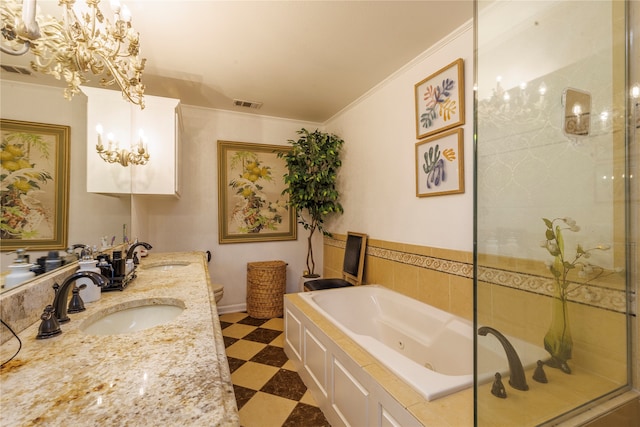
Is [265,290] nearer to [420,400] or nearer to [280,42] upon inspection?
[420,400]

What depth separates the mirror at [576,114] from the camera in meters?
1.08

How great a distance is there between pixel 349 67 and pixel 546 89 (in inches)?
62.7

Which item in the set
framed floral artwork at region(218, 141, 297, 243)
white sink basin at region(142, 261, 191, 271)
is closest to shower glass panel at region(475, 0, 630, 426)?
white sink basin at region(142, 261, 191, 271)

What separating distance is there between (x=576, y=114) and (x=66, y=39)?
2045 mm

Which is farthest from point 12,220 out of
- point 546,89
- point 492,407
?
point 546,89

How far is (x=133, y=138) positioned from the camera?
6.96 ft

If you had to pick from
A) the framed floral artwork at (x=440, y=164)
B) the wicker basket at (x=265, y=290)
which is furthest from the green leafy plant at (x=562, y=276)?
the wicker basket at (x=265, y=290)

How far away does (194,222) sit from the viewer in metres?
3.26

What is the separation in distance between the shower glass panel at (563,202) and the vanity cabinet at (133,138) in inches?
76.2

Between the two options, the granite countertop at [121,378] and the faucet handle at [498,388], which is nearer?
the granite countertop at [121,378]

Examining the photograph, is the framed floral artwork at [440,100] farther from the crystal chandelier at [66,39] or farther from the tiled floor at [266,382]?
the tiled floor at [266,382]

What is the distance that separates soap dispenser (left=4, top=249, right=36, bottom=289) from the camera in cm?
88

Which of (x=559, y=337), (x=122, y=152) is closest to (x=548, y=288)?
(x=559, y=337)

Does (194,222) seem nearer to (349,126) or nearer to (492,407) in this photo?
(349,126)
